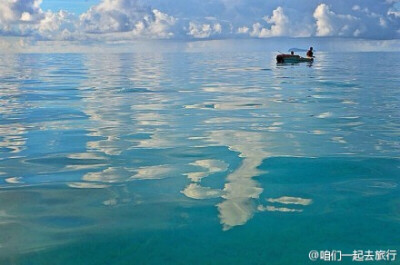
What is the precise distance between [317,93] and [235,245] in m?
18.6

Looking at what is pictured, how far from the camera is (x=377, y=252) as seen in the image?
4.90 meters

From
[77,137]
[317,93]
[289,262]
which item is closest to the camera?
[289,262]

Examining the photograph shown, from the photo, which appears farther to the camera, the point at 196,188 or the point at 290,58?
the point at 290,58

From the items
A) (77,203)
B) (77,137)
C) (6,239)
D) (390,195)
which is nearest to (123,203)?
(77,203)

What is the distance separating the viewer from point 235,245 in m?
5.05

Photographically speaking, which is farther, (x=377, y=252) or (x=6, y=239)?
(x=6, y=239)

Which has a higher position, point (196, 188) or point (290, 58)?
point (290, 58)

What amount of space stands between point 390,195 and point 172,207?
11.2 feet

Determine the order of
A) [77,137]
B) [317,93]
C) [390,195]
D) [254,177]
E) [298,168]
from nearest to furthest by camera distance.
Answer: [390,195], [254,177], [298,168], [77,137], [317,93]

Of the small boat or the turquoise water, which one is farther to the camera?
the small boat

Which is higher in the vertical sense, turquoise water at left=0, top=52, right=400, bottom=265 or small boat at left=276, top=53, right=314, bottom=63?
small boat at left=276, top=53, right=314, bottom=63

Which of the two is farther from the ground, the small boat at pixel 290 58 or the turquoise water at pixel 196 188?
the small boat at pixel 290 58

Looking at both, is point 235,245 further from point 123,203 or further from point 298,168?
point 298,168

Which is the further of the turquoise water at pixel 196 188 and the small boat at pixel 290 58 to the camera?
the small boat at pixel 290 58
